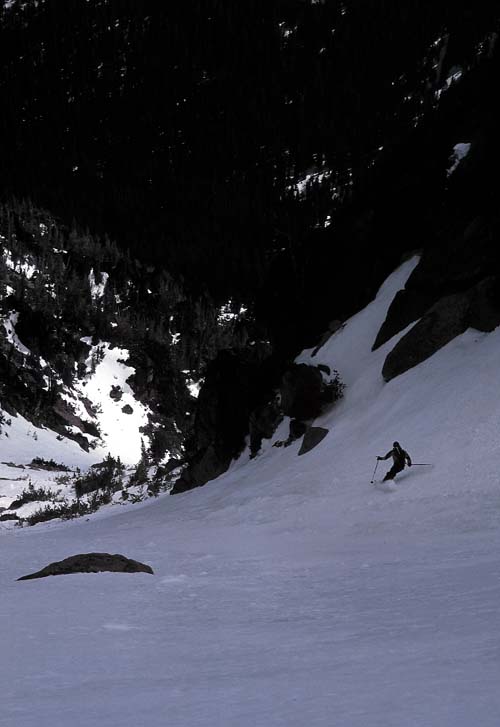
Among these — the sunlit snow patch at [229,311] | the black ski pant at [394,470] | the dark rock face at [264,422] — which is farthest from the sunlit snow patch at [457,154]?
the sunlit snow patch at [229,311]

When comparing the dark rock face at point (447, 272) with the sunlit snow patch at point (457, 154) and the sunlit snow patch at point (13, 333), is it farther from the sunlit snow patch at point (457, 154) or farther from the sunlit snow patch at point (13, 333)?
the sunlit snow patch at point (13, 333)

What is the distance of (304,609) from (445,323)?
51.7ft

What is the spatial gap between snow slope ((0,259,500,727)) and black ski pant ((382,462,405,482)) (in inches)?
11.6

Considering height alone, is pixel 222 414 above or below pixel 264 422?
above

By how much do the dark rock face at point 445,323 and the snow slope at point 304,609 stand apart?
76.9 inches

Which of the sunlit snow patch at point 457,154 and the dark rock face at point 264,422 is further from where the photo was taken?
the dark rock face at point 264,422

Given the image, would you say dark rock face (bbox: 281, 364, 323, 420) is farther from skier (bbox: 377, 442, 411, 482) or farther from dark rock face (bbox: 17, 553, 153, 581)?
dark rock face (bbox: 17, 553, 153, 581)

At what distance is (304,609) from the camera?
5711 millimetres

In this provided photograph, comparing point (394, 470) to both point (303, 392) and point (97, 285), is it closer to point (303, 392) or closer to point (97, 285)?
point (303, 392)

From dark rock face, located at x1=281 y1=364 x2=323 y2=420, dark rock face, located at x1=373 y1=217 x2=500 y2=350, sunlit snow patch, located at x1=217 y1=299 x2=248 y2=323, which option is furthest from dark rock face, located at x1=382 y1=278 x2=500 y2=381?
sunlit snow patch, located at x1=217 y1=299 x2=248 y2=323

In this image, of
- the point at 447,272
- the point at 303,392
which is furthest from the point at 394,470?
the point at 447,272

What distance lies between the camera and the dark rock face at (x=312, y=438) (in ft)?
68.6

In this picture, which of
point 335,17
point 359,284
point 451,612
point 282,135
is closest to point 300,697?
point 451,612

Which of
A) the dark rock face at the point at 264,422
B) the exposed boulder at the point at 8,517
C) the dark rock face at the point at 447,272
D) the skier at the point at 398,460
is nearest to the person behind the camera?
the skier at the point at 398,460
